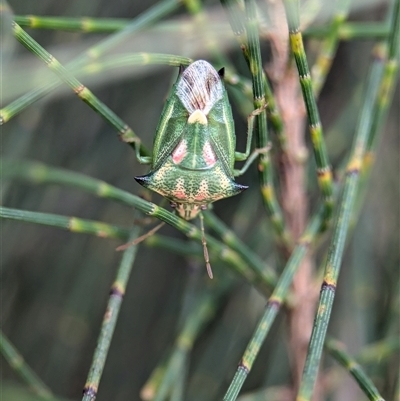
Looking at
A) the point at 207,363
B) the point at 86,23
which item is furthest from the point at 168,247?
the point at 207,363

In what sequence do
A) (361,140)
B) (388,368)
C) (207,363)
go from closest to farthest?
(361,140) < (388,368) < (207,363)

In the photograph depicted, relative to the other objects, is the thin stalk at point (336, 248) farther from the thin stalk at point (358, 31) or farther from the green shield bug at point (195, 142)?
the green shield bug at point (195, 142)

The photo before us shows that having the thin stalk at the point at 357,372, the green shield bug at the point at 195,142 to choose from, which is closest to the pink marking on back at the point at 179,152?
the green shield bug at the point at 195,142

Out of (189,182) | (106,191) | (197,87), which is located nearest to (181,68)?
(197,87)

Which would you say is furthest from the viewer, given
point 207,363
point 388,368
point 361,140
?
point 207,363

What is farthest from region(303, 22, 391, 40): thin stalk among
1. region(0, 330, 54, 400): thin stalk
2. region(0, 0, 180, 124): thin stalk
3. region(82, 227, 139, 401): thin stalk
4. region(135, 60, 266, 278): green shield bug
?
region(0, 330, 54, 400): thin stalk

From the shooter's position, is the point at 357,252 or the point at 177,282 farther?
the point at 177,282

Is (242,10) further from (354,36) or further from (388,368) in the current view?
(388,368)
